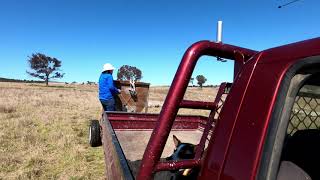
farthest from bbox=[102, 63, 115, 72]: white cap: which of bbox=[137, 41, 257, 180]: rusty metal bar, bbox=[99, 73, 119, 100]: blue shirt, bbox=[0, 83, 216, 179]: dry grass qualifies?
bbox=[137, 41, 257, 180]: rusty metal bar

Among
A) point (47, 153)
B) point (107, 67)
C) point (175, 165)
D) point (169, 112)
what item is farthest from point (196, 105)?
point (107, 67)

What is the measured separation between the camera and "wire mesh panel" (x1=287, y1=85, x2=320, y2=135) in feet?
5.53

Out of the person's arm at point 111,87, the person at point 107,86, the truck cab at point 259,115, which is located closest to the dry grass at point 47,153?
the person at point 107,86

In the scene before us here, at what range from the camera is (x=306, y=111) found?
1.82m

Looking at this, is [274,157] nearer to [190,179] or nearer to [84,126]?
[190,179]

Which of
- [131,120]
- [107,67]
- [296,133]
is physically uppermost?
[107,67]

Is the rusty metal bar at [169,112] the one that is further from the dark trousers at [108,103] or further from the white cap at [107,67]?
the dark trousers at [108,103]

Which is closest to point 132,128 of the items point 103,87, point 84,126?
point 103,87

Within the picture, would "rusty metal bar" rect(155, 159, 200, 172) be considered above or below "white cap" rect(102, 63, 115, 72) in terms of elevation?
below

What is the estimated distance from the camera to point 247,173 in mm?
1450

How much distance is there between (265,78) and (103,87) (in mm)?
8170

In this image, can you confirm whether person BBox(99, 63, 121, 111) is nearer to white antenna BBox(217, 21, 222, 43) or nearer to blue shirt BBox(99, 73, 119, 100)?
blue shirt BBox(99, 73, 119, 100)

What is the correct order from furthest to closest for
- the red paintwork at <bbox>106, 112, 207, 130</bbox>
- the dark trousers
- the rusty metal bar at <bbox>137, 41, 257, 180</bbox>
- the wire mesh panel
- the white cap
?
the dark trousers < the white cap < the red paintwork at <bbox>106, 112, 207, 130</bbox> < the rusty metal bar at <bbox>137, 41, 257, 180</bbox> < the wire mesh panel

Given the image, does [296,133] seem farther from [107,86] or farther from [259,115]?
[107,86]
